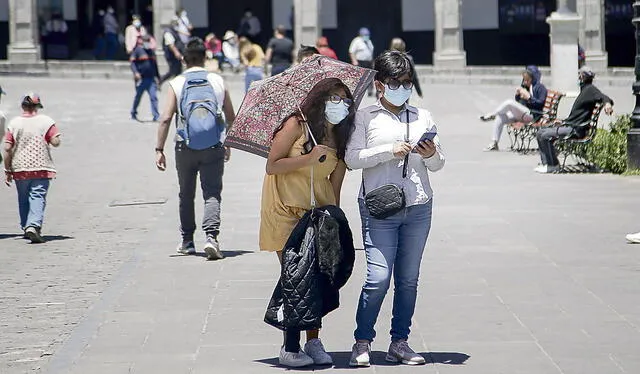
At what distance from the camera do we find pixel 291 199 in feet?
25.7

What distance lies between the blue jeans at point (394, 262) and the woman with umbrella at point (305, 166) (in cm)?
25

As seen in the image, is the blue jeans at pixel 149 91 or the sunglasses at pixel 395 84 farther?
the blue jeans at pixel 149 91

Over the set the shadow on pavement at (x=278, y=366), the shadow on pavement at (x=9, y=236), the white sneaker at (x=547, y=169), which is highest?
the white sneaker at (x=547, y=169)

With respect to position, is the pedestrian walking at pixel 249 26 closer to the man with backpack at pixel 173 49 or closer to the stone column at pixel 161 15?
the stone column at pixel 161 15

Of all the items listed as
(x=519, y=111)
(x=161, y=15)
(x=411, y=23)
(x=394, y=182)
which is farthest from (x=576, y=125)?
(x=161, y=15)

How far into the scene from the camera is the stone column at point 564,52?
23.6 metres

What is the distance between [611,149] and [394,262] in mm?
10045

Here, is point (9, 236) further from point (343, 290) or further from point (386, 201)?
point (386, 201)

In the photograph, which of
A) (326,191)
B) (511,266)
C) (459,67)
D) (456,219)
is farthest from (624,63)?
(326,191)

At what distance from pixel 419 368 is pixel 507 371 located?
469 millimetres

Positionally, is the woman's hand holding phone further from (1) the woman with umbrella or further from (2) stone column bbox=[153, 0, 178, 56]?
(2) stone column bbox=[153, 0, 178, 56]

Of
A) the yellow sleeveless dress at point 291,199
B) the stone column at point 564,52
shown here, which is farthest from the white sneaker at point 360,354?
the stone column at point 564,52

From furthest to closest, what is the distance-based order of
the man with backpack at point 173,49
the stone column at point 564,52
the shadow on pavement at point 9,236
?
the man with backpack at point 173,49 < the stone column at point 564,52 < the shadow on pavement at point 9,236

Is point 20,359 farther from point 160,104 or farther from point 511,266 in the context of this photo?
point 160,104
